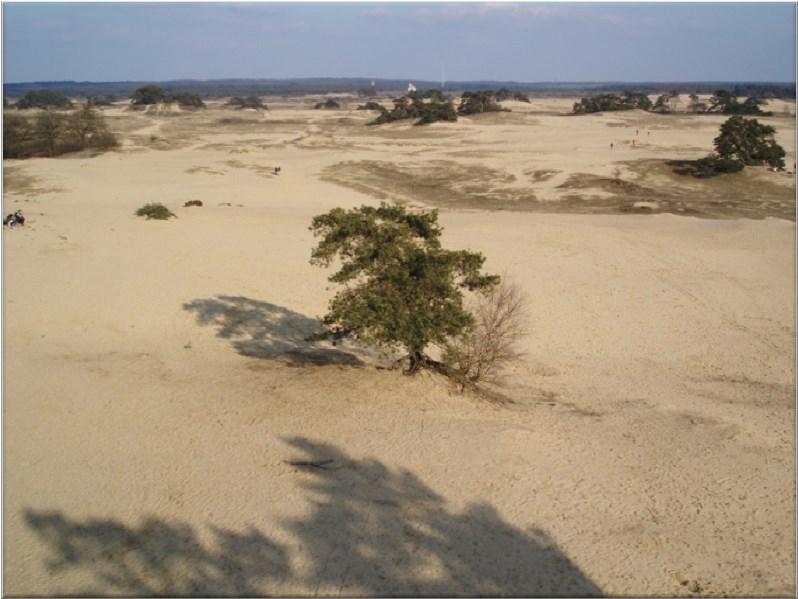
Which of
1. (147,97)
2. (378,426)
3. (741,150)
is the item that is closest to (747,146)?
(741,150)

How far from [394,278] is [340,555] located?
19.3ft

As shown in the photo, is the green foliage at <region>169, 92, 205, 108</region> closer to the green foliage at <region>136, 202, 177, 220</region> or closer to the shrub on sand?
the green foliage at <region>136, 202, 177, 220</region>

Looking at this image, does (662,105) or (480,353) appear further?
(662,105)

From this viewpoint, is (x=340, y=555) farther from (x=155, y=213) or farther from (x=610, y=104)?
(x=610, y=104)

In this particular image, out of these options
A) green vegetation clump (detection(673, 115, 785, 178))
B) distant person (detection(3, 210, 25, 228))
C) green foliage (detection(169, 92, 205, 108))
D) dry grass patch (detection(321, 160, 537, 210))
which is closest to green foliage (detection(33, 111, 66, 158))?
dry grass patch (detection(321, 160, 537, 210))

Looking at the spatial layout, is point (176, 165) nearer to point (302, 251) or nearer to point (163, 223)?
point (163, 223)

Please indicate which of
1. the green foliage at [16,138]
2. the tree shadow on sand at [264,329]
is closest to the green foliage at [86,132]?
the green foliage at [16,138]

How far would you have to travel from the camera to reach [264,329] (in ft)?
59.4

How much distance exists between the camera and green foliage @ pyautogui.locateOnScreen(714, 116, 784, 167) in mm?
44281

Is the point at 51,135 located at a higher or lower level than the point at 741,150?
higher

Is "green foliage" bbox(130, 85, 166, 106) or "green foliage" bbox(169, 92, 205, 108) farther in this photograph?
"green foliage" bbox(169, 92, 205, 108)

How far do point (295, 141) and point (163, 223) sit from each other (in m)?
38.3

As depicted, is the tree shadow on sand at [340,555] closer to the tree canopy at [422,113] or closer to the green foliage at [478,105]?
the tree canopy at [422,113]

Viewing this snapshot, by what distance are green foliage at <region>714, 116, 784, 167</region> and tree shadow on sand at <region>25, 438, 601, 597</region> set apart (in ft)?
143
